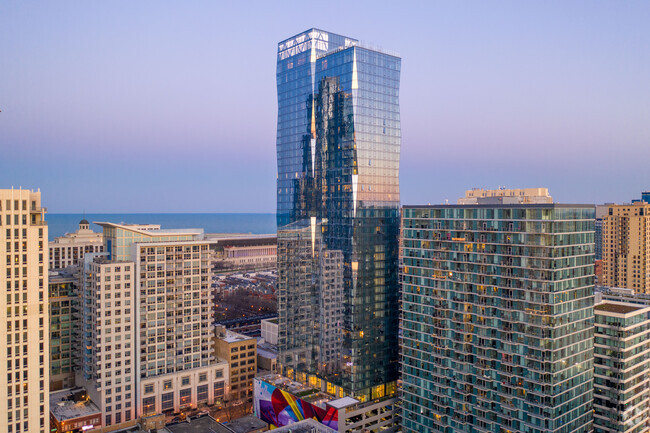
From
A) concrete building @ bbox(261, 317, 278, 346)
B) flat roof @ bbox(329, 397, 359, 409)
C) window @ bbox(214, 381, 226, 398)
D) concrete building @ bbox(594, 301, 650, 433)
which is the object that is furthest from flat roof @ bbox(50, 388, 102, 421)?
concrete building @ bbox(594, 301, 650, 433)

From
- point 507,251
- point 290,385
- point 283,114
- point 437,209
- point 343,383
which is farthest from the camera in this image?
point 283,114

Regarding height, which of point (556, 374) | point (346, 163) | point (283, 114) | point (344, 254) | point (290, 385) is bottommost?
point (290, 385)

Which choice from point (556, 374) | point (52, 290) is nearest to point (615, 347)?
point (556, 374)

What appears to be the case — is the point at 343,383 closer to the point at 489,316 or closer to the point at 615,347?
the point at 489,316

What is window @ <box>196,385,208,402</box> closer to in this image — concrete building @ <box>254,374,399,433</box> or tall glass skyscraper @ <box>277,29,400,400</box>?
concrete building @ <box>254,374,399,433</box>

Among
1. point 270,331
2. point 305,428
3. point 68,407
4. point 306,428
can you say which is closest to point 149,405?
A: point 68,407

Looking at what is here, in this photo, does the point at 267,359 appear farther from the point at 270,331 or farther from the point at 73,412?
the point at 73,412

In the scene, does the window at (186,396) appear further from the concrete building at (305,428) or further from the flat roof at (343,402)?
the concrete building at (305,428)
